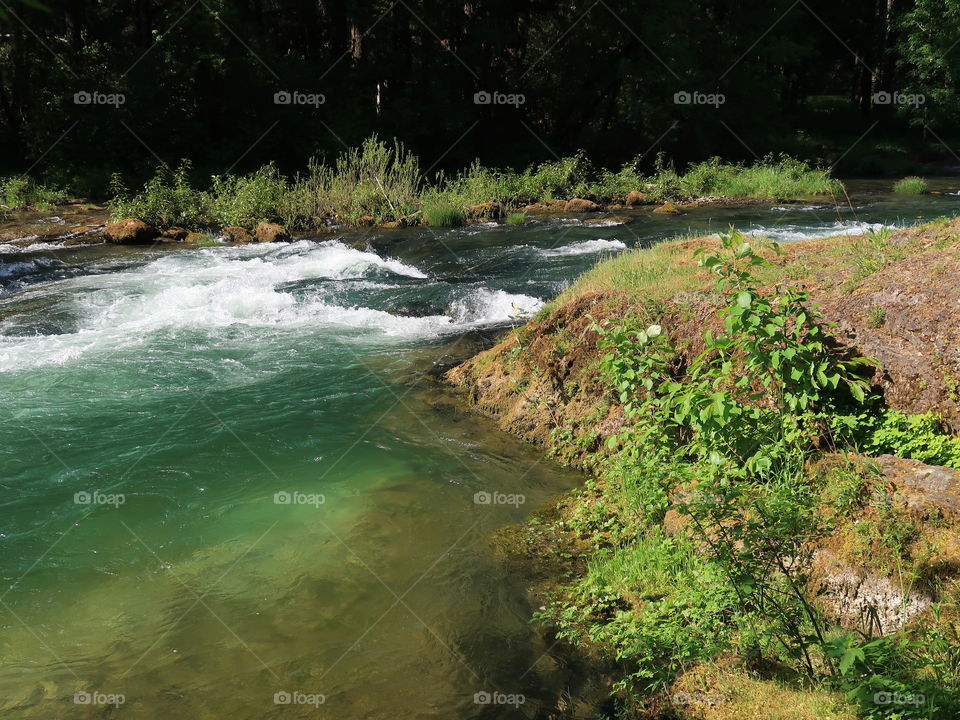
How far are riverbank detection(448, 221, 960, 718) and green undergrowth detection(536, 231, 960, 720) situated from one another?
13mm

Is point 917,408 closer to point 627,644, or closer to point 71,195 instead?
point 627,644

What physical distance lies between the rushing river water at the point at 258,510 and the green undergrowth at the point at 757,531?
0.54m

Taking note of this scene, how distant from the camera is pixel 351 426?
7727mm

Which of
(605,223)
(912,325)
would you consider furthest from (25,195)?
(912,325)

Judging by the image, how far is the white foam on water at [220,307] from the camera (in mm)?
10578

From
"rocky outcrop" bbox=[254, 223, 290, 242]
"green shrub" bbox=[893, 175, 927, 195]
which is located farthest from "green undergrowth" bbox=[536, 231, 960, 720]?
"green shrub" bbox=[893, 175, 927, 195]

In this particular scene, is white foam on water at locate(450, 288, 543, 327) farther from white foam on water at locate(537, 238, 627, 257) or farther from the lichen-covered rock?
the lichen-covered rock

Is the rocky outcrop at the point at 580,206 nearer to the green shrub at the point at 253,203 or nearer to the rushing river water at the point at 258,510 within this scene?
the green shrub at the point at 253,203

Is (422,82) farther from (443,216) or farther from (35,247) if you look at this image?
(35,247)

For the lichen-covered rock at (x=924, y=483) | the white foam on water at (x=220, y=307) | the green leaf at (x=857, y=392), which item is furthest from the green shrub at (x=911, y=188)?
the lichen-covered rock at (x=924, y=483)

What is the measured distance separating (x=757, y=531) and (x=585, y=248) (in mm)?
12598

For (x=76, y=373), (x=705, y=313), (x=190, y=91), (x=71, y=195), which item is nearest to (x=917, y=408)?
(x=705, y=313)

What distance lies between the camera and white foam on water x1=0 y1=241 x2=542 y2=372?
1058cm

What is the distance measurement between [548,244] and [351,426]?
33.2 ft
